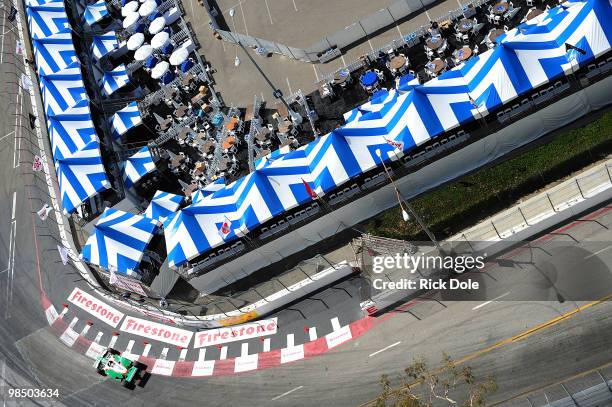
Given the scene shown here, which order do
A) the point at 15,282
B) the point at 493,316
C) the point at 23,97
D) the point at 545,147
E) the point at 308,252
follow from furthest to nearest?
the point at 23,97
the point at 15,282
the point at 308,252
the point at 545,147
the point at 493,316

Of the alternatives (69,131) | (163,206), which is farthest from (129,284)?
(69,131)

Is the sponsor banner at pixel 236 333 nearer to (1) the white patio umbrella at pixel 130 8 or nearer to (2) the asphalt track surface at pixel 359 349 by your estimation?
(2) the asphalt track surface at pixel 359 349

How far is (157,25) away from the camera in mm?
55938

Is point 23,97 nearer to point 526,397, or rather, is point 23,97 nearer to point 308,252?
point 308,252

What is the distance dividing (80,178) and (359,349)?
2572 cm

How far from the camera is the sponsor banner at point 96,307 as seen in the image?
1734 inches

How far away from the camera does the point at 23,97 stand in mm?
60469

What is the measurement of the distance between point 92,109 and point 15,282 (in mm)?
15925

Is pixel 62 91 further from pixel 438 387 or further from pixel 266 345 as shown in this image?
pixel 438 387

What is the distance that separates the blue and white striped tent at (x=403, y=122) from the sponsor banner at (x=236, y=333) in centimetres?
546

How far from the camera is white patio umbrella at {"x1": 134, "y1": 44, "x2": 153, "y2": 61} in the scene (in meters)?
54.6

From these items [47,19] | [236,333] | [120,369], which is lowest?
[236,333]

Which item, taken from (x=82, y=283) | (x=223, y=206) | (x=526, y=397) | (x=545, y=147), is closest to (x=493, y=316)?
(x=526, y=397)

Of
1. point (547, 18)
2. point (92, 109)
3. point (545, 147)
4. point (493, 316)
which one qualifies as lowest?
point (493, 316)
